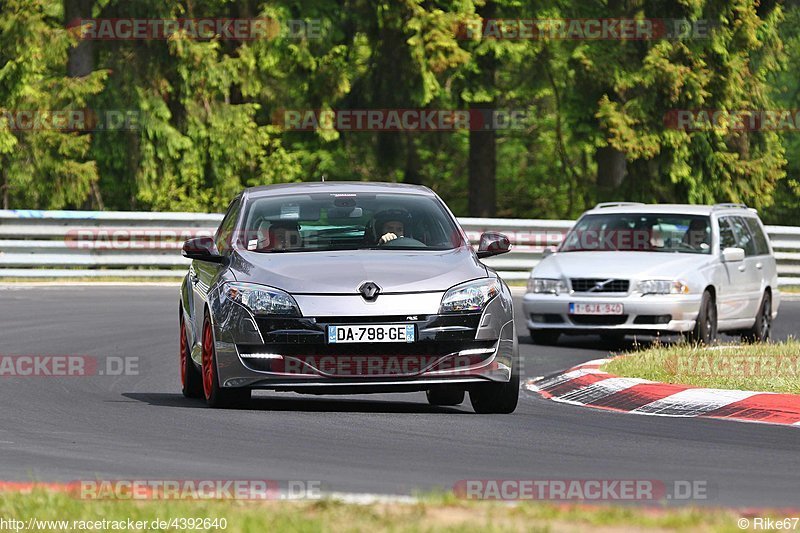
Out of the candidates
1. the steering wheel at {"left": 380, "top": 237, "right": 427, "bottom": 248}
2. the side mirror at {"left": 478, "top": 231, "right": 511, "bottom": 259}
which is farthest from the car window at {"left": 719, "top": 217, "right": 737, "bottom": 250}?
the steering wheel at {"left": 380, "top": 237, "right": 427, "bottom": 248}

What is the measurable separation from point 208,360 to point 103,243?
50.3ft

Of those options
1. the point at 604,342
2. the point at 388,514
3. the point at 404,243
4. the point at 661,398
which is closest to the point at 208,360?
the point at 404,243

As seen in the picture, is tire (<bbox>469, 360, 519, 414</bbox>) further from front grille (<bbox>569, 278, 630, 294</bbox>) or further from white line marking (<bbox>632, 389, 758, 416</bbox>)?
front grille (<bbox>569, 278, 630, 294</bbox>)

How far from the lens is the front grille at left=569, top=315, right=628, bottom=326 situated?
1856 cm

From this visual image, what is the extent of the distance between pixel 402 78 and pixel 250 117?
3.48 meters

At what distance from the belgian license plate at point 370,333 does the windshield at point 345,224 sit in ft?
3.48

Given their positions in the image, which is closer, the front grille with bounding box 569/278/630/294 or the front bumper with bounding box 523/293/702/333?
the front bumper with bounding box 523/293/702/333

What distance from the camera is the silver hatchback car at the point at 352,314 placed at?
10.9 meters

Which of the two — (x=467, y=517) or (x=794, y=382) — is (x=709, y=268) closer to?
(x=794, y=382)

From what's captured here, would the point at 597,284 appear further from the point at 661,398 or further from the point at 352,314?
the point at 352,314

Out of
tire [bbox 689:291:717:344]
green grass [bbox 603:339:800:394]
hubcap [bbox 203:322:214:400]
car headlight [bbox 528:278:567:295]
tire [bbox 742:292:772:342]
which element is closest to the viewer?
hubcap [bbox 203:322:214:400]

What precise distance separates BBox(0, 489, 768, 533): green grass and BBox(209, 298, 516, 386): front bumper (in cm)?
387

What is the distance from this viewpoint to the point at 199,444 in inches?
373

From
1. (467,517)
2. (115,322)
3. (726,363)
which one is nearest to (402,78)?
(115,322)
